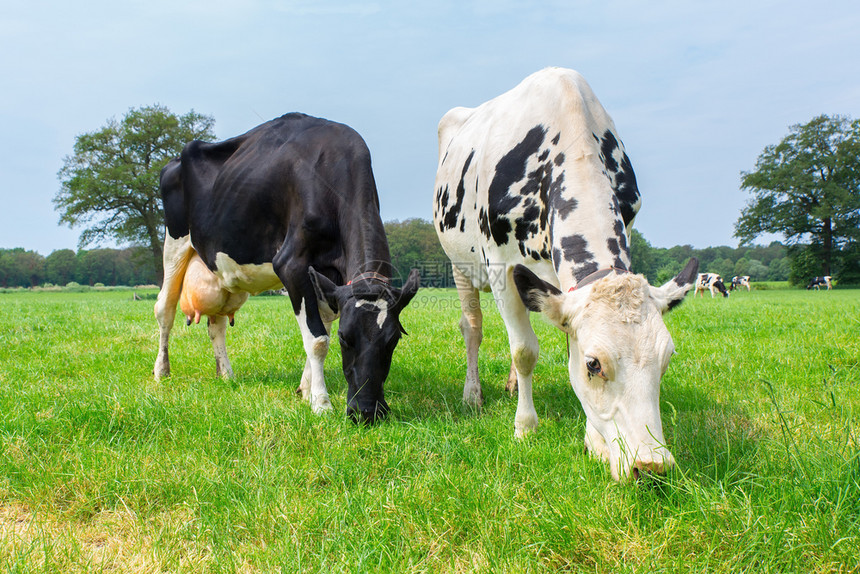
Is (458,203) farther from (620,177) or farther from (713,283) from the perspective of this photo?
(713,283)

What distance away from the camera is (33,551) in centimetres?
221

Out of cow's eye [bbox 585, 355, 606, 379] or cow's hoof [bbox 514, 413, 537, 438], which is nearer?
cow's eye [bbox 585, 355, 606, 379]

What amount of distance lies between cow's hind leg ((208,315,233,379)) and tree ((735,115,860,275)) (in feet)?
206

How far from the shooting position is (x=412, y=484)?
8.98 ft

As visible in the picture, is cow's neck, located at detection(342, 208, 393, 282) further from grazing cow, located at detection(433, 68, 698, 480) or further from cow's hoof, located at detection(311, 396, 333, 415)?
cow's hoof, located at detection(311, 396, 333, 415)

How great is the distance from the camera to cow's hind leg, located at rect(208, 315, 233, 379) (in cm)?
622

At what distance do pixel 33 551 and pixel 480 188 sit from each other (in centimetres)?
360

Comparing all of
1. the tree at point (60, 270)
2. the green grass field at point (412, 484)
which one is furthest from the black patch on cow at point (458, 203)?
the tree at point (60, 270)

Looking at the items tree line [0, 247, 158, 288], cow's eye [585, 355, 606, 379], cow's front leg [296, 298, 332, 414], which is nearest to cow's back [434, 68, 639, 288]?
cow's eye [585, 355, 606, 379]

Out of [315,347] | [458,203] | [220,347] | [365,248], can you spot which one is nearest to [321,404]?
[315,347]

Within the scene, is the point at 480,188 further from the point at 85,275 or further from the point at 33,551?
the point at 85,275

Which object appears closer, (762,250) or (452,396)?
(452,396)

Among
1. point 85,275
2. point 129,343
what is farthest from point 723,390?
point 85,275

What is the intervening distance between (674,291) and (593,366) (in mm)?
633
